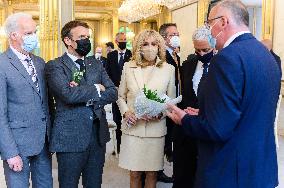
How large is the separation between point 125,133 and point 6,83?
1236 millimetres

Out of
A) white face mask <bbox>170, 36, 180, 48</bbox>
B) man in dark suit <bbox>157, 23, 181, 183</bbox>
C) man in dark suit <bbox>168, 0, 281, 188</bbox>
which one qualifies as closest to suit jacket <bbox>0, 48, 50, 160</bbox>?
man in dark suit <bbox>168, 0, 281, 188</bbox>

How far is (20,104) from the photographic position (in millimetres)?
2703

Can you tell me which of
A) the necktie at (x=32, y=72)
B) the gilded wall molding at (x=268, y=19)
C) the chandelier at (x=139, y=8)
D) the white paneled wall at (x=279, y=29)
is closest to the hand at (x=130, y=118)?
the necktie at (x=32, y=72)

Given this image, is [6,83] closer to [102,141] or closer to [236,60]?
[102,141]

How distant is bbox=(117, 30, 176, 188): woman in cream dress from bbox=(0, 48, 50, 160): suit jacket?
89 centimetres

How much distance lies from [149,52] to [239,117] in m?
1.65

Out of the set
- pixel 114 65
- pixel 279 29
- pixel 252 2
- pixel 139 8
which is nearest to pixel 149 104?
pixel 114 65

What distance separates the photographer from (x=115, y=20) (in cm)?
2153

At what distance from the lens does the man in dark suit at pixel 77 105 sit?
113 inches

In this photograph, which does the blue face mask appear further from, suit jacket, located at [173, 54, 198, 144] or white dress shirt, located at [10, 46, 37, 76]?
suit jacket, located at [173, 54, 198, 144]

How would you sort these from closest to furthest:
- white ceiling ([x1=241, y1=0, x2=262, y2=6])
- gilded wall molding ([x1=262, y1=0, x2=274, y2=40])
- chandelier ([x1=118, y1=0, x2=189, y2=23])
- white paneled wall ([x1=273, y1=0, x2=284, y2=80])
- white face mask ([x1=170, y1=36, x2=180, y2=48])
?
white face mask ([x1=170, y1=36, x2=180, y2=48]) → white paneled wall ([x1=273, y1=0, x2=284, y2=80]) → gilded wall molding ([x1=262, y1=0, x2=274, y2=40]) → white ceiling ([x1=241, y1=0, x2=262, y2=6]) → chandelier ([x1=118, y1=0, x2=189, y2=23])

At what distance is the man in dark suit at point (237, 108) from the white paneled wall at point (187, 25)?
9.01 m

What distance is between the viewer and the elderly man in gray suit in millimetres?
2631

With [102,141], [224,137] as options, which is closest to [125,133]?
[102,141]
